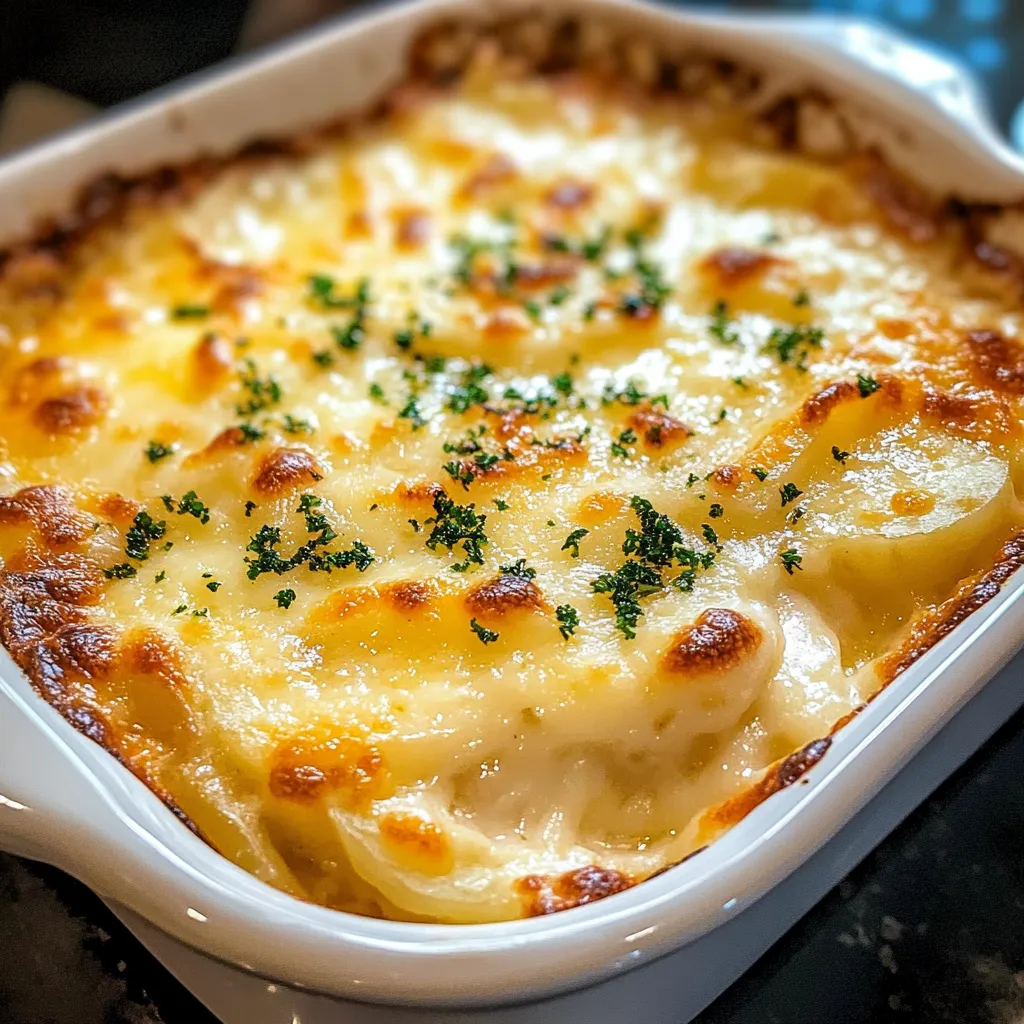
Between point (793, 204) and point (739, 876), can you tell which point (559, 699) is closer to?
point (739, 876)

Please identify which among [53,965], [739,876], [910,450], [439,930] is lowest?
[53,965]

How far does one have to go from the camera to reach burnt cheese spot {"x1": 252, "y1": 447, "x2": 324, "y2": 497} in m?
1.75

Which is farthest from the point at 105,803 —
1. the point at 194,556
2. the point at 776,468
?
the point at 776,468

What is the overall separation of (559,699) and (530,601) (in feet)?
0.47

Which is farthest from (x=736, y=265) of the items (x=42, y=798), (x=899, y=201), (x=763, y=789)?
(x=42, y=798)

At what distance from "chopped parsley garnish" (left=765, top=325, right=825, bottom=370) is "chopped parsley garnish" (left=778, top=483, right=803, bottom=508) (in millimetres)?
306

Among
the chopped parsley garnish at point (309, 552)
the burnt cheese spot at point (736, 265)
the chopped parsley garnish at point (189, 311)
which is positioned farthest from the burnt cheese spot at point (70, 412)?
the burnt cheese spot at point (736, 265)

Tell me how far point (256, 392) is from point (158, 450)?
0.65 ft

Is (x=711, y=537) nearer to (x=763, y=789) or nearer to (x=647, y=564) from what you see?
(x=647, y=564)

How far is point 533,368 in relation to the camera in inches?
80.1

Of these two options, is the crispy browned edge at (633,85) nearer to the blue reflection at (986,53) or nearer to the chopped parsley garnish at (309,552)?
the chopped parsley garnish at (309,552)

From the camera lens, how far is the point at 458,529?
167cm

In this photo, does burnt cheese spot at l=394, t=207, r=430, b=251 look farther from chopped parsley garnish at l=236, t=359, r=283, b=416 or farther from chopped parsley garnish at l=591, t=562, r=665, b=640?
chopped parsley garnish at l=591, t=562, r=665, b=640

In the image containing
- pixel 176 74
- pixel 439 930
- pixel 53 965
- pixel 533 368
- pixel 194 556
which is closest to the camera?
pixel 439 930
